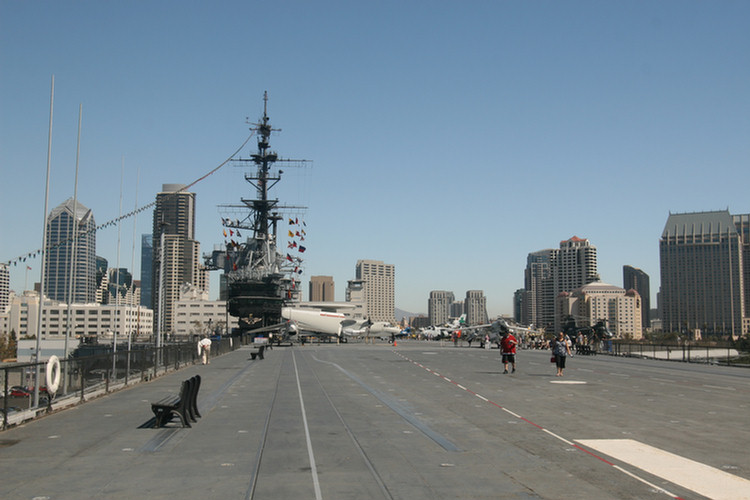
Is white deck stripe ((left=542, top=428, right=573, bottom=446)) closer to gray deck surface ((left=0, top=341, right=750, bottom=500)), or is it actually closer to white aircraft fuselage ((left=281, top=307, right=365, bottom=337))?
gray deck surface ((left=0, top=341, right=750, bottom=500))

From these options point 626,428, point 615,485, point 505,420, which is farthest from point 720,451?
point 505,420

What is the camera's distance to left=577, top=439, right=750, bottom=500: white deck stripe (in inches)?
360

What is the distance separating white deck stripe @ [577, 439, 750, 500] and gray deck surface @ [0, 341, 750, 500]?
75 mm

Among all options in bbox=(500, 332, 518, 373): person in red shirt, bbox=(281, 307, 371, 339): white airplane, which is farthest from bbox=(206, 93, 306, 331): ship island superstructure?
bbox=(500, 332, 518, 373): person in red shirt

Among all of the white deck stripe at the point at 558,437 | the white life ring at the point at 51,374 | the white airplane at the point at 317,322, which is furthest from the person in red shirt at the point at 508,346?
the white airplane at the point at 317,322

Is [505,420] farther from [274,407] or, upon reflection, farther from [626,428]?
[274,407]

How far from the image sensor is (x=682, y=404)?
19.3 metres

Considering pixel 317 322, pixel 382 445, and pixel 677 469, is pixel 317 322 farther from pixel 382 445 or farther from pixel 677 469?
pixel 677 469

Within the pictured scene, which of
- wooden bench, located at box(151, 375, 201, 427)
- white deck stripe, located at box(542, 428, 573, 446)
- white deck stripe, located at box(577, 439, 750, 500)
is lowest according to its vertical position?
white deck stripe, located at box(542, 428, 573, 446)

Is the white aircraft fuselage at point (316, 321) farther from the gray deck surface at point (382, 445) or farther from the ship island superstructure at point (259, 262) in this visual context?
the gray deck surface at point (382, 445)

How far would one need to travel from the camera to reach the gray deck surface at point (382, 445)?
362 inches

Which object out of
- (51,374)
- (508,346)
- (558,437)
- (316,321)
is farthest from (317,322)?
(558,437)

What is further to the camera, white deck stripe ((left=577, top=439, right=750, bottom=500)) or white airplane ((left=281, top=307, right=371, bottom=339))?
white airplane ((left=281, top=307, right=371, bottom=339))

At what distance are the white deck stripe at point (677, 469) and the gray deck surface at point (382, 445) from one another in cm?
7
